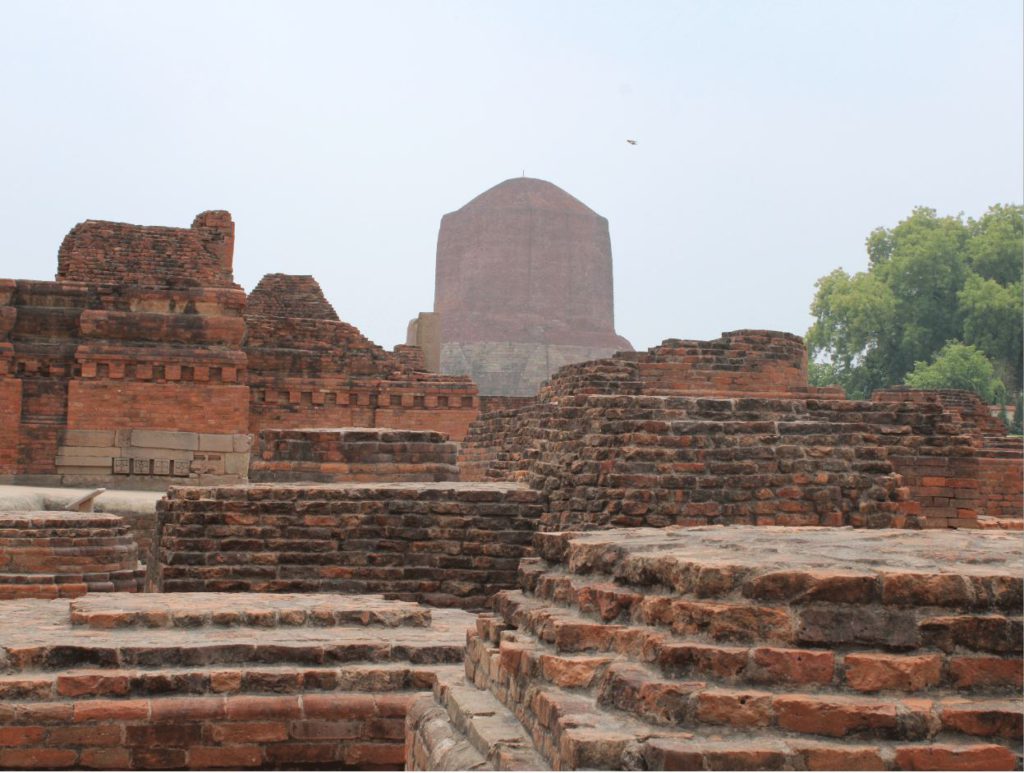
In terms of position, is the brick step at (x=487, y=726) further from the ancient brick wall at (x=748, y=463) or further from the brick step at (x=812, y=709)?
the ancient brick wall at (x=748, y=463)

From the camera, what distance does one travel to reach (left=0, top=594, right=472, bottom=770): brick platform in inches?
166

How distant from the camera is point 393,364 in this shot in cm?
1567

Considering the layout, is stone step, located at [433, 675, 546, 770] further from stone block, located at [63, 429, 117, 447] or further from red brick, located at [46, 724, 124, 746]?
stone block, located at [63, 429, 117, 447]

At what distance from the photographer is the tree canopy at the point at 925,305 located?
36.7 metres

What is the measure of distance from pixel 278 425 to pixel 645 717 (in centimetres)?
1246

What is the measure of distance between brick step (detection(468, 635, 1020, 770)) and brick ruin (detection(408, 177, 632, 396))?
1476 inches

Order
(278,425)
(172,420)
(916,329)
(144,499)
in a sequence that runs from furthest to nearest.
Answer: (916,329) < (278,425) < (172,420) < (144,499)

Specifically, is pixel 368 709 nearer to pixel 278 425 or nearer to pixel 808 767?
pixel 808 767

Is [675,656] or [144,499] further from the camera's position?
[144,499]

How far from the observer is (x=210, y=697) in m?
4.40

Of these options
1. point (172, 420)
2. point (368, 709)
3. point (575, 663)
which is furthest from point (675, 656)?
point (172, 420)

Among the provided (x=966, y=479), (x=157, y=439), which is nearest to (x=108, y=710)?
(x=966, y=479)

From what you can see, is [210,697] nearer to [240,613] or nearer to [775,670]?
[240,613]

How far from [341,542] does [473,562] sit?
784 mm
